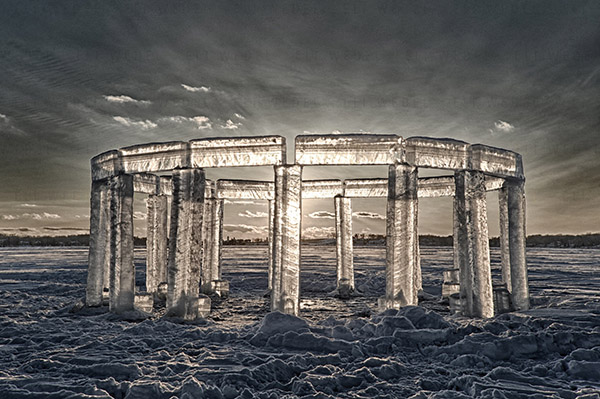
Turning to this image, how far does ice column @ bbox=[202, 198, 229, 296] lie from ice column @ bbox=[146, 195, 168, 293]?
1.96 meters

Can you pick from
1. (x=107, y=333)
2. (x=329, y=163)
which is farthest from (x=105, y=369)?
(x=329, y=163)

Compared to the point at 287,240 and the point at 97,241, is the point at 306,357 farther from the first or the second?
the point at 97,241

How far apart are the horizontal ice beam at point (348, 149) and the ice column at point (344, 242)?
23.9 feet

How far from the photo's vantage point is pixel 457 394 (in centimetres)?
553

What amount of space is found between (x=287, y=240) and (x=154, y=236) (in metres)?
7.24

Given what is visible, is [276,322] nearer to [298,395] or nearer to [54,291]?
[298,395]

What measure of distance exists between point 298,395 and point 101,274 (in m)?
9.00

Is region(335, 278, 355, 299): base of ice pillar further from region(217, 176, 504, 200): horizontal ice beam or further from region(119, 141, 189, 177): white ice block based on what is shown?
region(119, 141, 189, 177): white ice block

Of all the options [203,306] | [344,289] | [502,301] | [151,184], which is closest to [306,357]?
[203,306]

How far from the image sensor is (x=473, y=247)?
9922mm

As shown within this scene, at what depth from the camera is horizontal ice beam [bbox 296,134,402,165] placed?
9.49m

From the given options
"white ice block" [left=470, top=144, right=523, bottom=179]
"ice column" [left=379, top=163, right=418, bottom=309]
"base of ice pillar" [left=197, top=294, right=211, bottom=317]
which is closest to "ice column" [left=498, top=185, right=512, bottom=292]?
"white ice block" [left=470, top=144, right=523, bottom=179]

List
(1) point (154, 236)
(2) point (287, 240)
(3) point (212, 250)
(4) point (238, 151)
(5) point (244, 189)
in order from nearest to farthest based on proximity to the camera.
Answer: (2) point (287, 240) → (4) point (238, 151) → (1) point (154, 236) → (5) point (244, 189) → (3) point (212, 250)

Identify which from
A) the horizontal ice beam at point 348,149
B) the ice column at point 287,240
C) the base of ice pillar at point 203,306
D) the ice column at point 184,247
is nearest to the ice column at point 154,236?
the base of ice pillar at point 203,306
